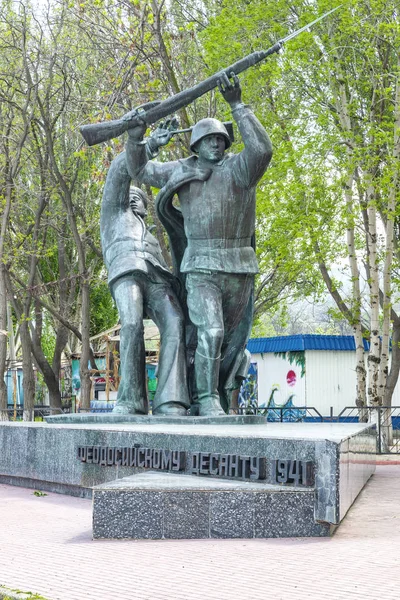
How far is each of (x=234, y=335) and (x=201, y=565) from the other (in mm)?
5327

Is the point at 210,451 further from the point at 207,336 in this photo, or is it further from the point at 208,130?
the point at 208,130

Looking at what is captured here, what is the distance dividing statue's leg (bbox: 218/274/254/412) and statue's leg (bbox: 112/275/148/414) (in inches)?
36.3

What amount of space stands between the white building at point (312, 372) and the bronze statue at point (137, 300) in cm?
1866

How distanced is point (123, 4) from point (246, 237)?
40.8 ft

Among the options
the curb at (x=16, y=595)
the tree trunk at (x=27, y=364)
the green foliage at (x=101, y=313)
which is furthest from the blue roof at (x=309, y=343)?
the curb at (x=16, y=595)

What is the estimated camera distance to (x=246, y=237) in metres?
10.4

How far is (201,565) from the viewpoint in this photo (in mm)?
5633

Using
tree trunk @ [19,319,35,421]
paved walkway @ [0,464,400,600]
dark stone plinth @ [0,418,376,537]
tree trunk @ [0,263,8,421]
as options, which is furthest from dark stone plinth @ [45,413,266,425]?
tree trunk @ [19,319,35,421]

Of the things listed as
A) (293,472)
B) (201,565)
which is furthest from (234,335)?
(201,565)

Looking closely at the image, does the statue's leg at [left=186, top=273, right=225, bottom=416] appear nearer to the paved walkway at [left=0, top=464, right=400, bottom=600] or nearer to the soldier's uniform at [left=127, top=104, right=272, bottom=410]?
the soldier's uniform at [left=127, top=104, right=272, bottom=410]

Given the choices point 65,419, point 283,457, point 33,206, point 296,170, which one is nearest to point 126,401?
point 65,419

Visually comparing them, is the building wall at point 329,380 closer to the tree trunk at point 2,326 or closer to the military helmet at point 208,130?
the tree trunk at point 2,326

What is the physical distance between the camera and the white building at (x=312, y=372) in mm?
29688

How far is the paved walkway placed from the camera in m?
4.89
